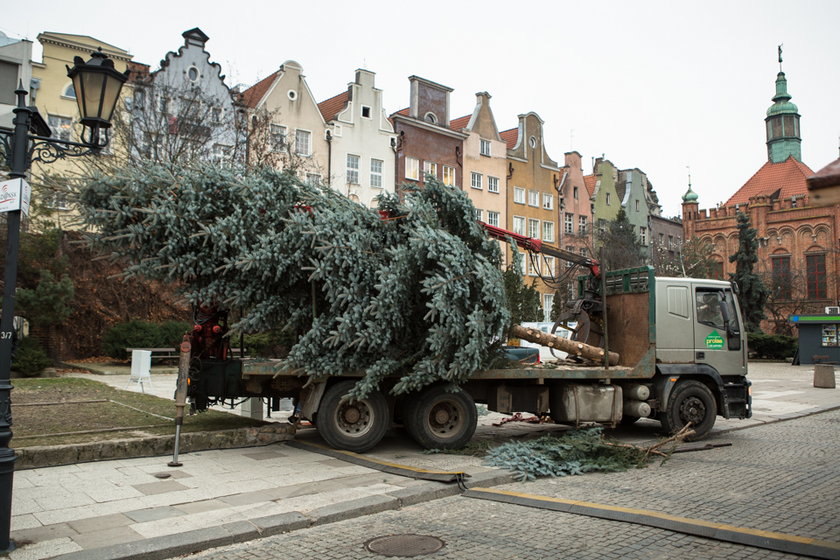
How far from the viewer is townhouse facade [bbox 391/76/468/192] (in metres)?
42.7

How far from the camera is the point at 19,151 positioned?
19.0 feet

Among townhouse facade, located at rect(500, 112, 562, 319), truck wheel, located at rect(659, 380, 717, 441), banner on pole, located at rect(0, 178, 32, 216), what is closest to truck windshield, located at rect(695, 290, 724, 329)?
truck wheel, located at rect(659, 380, 717, 441)

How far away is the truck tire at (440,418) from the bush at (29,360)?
16.3 meters

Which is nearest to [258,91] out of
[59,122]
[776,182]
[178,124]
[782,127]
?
[59,122]

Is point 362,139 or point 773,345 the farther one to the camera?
point 362,139

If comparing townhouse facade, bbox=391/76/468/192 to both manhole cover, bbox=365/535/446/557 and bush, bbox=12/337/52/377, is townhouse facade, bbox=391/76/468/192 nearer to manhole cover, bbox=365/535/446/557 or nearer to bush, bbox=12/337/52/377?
bush, bbox=12/337/52/377

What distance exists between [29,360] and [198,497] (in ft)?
56.6

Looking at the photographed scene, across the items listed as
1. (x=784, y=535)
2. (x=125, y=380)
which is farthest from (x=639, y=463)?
(x=125, y=380)

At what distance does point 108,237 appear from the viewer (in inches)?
351

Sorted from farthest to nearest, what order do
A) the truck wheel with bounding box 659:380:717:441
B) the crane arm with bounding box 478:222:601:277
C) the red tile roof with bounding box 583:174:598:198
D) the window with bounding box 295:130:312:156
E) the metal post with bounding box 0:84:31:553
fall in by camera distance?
1. the red tile roof with bounding box 583:174:598:198
2. the window with bounding box 295:130:312:156
3. the truck wheel with bounding box 659:380:717:441
4. the crane arm with bounding box 478:222:601:277
5. the metal post with bounding box 0:84:31:553

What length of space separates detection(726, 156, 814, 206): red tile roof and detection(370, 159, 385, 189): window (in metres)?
41.5

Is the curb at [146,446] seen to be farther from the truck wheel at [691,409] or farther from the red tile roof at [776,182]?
the red tile roof at [776,182]

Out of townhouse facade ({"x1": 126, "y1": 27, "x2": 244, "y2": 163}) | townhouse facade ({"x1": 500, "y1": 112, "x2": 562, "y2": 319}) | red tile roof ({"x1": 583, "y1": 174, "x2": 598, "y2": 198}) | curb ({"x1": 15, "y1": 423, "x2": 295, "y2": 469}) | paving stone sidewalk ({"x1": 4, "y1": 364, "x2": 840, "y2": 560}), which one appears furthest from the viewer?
red tile roof ({"x1": 583, "y1": 174, "x2": 598, "y2": 198})

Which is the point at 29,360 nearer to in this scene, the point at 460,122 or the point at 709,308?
the point at 709,308
